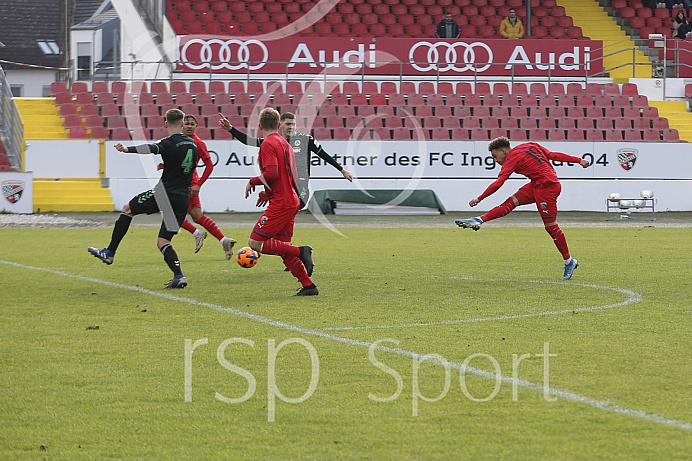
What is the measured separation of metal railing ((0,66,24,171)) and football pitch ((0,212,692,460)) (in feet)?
47.4

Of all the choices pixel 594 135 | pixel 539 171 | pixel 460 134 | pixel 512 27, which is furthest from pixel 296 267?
pixel 512 27

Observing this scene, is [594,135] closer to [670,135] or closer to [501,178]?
[670,135]

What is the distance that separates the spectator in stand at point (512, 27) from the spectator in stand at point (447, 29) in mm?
2019

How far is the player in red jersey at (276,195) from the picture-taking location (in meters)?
9.09

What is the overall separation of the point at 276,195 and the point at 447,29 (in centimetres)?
2382

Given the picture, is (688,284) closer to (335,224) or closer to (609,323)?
(609,323)

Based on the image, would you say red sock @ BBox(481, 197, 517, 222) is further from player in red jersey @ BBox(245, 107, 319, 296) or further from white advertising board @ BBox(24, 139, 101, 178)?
white advertising board @ BBox(24, 139, 101, 178)

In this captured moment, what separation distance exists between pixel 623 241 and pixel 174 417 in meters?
13.9

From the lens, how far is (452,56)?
3138cm

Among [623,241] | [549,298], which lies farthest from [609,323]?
[623,241]

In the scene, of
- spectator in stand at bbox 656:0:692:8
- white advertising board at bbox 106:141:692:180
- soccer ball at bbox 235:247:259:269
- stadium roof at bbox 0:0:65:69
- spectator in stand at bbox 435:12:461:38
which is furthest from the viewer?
stadium roof at bbox 0:0:65:69

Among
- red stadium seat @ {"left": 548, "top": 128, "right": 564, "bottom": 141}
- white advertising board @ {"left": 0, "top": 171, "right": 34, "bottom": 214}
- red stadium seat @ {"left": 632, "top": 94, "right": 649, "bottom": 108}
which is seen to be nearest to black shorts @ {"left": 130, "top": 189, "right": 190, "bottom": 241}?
white advertising board @ {"left": 0, "top": 171, "right": 34, "bottom": 214}

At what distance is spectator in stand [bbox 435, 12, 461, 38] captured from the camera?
105ft

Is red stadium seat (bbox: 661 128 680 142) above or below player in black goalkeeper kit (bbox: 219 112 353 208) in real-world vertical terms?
above
